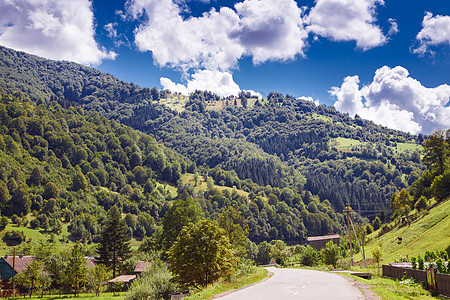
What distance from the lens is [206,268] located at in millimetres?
29156

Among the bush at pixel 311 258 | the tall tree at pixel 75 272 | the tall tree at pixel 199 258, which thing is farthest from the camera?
the bush at pixel 311 258

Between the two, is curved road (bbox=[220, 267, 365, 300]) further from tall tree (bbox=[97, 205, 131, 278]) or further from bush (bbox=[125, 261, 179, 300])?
tall tree (bbox=[97, 205, 131, 278])

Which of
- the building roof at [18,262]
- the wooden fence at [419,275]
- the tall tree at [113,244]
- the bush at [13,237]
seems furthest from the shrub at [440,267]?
the bush at [13,237]

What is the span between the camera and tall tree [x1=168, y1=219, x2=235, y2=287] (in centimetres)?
2923

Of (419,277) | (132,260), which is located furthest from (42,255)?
(419,277)

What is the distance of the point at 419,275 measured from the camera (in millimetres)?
26781

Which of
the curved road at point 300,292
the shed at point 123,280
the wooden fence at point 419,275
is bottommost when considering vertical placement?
the shed at point 123,280

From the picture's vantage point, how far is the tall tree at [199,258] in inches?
1151

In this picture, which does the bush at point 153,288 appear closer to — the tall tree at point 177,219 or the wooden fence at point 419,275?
the wooden fence at point 419,275

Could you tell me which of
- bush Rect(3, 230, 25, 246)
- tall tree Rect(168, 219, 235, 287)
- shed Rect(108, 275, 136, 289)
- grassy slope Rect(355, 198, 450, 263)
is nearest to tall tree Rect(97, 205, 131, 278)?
shed Rect(108, 275, 136, 289)

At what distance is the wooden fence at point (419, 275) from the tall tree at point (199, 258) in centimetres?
1547

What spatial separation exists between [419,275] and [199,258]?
58.4 ft

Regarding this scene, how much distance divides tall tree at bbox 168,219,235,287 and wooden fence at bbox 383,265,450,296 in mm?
15474

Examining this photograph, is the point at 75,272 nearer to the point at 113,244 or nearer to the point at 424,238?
the point at 113,244
